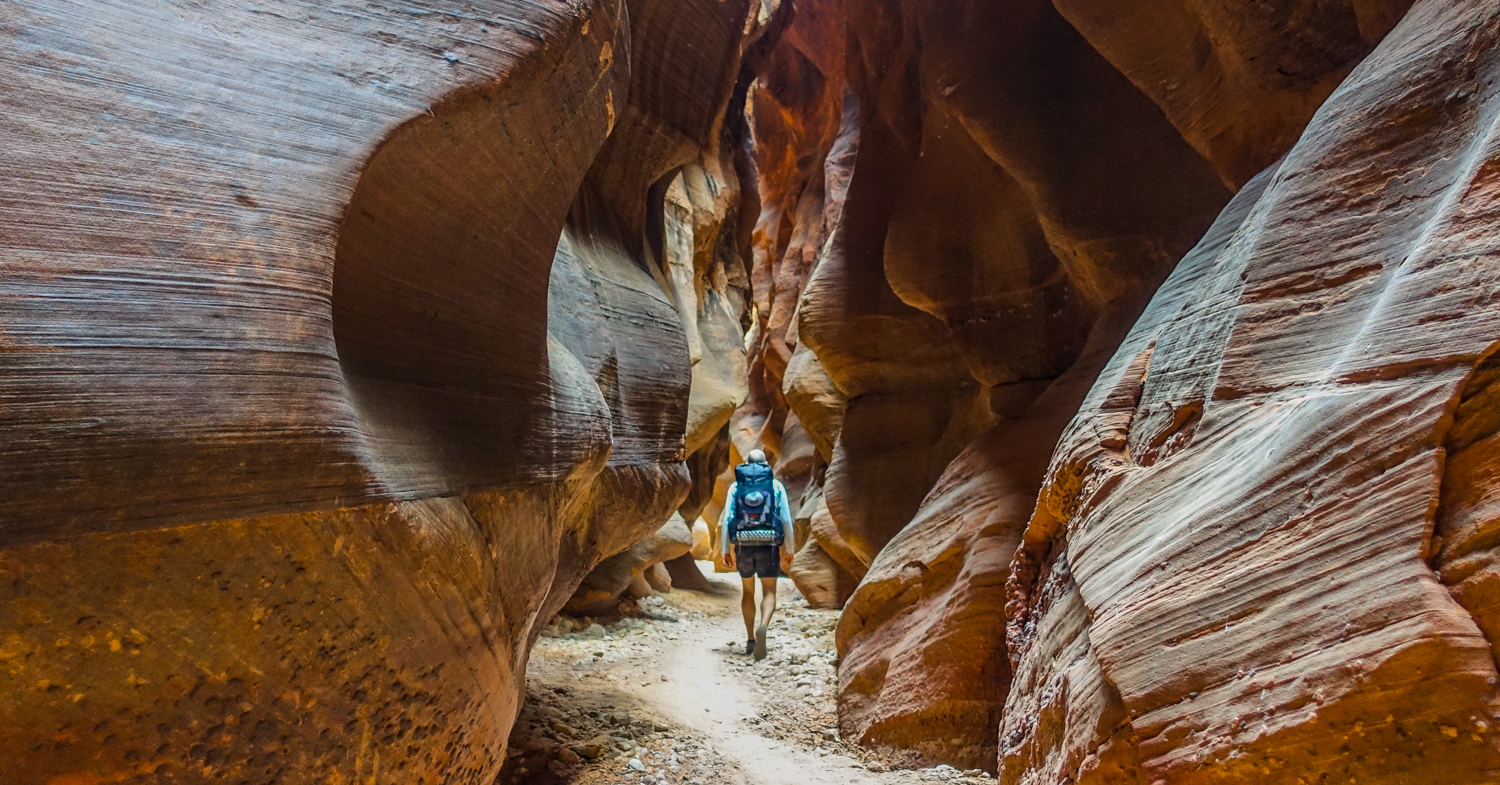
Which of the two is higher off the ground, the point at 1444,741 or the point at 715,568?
the point at 1444,741

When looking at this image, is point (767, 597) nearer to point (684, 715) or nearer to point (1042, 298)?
point (684, 715)

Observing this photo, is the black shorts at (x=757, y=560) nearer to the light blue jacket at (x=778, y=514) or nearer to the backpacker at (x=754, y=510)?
the backpacker at (x=754, y=510)

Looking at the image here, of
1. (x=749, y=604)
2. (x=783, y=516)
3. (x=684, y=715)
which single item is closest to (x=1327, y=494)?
(x=684, y=715)

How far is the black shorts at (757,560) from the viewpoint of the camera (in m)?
7.63

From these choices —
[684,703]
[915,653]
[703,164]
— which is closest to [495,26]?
[915,653]

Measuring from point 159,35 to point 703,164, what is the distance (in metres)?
7.70

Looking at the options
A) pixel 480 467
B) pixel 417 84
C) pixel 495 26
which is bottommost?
pixel 480 467

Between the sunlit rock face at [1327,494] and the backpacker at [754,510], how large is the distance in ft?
16.6

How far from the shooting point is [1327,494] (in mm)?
1841

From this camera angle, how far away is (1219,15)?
12.0ft

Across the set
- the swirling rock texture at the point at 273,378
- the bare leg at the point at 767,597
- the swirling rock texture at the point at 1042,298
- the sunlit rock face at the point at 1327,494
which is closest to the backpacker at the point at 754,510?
the bare leg at the point at 767,597

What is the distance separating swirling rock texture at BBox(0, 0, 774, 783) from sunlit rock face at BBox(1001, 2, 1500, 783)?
6.91 ft

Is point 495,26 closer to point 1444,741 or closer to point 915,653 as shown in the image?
point 1444,741

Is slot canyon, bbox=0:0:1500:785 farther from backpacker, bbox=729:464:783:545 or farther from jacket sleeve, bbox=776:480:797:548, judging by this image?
jacket sleeve, bbox=776:480:797:548
